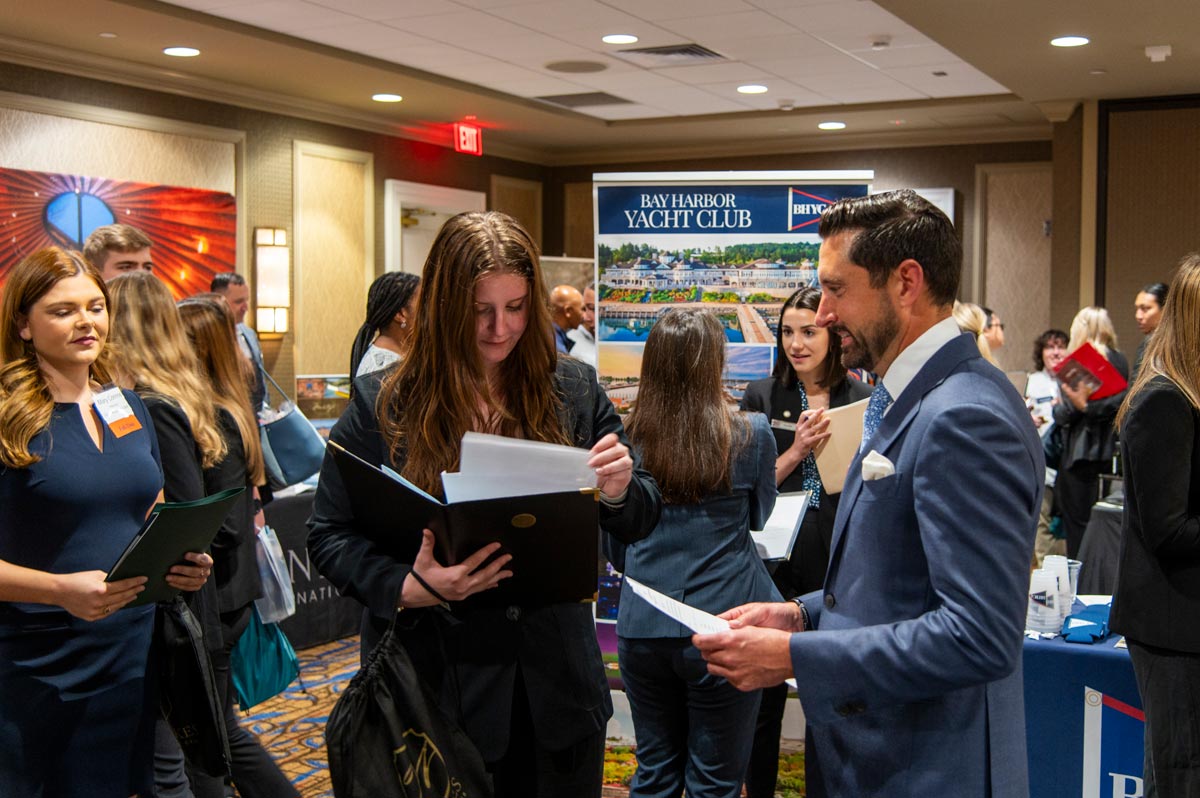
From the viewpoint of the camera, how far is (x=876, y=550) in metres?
1.59

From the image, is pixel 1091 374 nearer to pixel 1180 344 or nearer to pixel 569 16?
pixel 569 16

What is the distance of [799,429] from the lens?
3504mm

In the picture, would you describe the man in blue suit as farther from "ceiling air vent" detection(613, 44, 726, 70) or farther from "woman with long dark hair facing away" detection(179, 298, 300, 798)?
"ceiling air vent" detection(613, 44, 726, 70)

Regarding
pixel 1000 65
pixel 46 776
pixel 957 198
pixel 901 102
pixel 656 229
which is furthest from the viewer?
pixel 957 198

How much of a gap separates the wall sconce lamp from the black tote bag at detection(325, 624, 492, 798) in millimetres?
6906

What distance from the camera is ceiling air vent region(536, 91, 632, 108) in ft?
28.9

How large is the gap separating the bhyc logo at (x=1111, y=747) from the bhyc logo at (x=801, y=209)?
1.96 metres

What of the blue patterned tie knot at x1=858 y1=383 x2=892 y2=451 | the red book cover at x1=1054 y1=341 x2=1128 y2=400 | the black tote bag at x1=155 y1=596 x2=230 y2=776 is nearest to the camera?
the blue patterned tie knot at x1=858 y1=383 x2=892 y2=451

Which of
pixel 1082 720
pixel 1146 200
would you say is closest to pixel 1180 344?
pixel 1082 720

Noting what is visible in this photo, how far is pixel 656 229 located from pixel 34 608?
2.71 metres

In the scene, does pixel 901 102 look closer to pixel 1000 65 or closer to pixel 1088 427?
pixel 1000 65

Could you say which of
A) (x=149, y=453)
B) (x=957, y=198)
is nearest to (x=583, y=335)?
(x=957, y=198)

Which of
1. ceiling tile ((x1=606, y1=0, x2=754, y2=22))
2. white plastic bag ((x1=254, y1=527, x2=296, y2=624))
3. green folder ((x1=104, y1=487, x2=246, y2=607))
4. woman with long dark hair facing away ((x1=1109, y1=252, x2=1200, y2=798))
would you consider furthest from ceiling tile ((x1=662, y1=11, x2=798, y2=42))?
green folder ((x1=104, y1=487, x2=246, y2=607))

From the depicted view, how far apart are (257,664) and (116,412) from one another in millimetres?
1266
